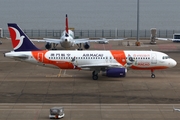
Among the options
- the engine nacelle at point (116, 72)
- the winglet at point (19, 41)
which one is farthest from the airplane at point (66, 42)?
the engine nacelle at point (116, 72)

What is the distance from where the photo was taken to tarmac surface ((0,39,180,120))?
119ft

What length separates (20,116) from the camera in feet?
116

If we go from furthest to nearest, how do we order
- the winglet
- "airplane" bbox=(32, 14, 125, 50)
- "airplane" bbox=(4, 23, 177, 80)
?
"airplane" bbox=(32, 14, 125, 50)
the winglet
"airplane" bbox=(4, 23, 177, 80)

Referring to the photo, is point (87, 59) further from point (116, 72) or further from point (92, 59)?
point (116, 72)

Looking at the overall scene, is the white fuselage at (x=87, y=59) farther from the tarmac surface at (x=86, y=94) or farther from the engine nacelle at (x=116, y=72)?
the tarmac surface at (x=86, y=94)

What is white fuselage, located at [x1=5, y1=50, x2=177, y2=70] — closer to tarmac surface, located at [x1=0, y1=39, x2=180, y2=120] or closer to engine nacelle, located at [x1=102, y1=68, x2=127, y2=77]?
engine nacelle, located at [x1=102, y1=68, x2=127, y2=77]

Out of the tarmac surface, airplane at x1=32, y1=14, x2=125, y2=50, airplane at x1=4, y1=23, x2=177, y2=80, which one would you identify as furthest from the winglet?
airplane at x1=32, y1=14, x2=125, y2=50

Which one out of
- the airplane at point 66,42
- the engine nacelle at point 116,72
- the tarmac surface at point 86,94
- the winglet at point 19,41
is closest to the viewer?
the tarmac surface at point 86,94

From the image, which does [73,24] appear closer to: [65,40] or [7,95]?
[65,40]

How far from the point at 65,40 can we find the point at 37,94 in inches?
1313

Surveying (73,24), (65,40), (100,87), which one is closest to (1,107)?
(100,87)

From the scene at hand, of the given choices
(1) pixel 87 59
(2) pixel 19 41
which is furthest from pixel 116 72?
(2) pixel 19 41

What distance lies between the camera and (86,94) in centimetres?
4369

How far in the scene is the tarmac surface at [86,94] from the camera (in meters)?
36.3
